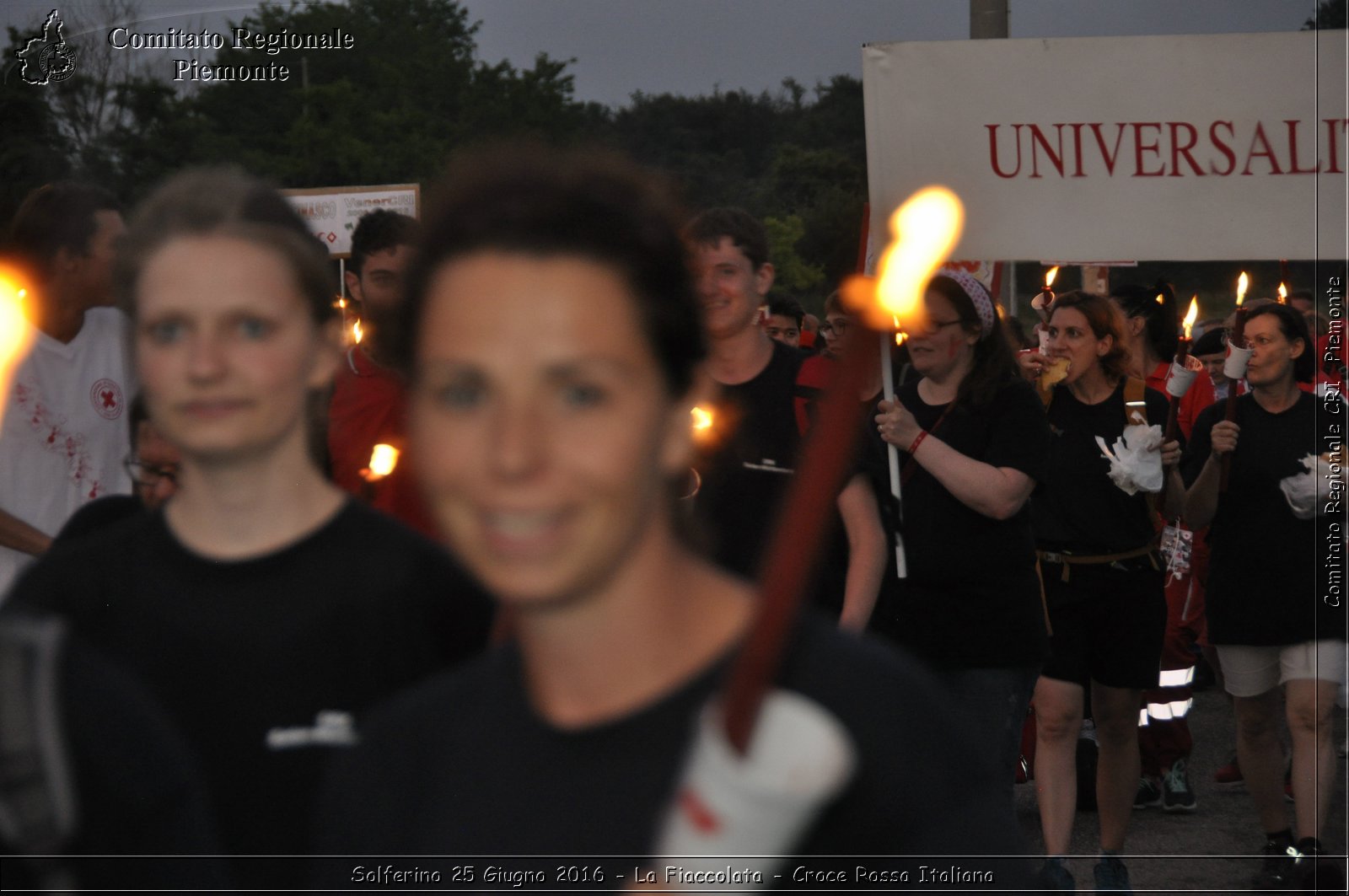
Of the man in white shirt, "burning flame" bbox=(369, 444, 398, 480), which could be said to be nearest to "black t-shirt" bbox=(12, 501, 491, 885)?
"burning flame" bbox=(369, 444, 398, 480)

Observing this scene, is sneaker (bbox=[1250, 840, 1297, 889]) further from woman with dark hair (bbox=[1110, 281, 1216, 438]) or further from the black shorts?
woman with dark hair (bbox=[1110, 281, 1216, 438])

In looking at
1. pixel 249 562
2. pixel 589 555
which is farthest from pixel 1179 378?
pixel 589 555

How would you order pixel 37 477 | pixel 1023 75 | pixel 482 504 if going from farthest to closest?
pixel 1023 75 → pixel 37 477 → pixel 482 504

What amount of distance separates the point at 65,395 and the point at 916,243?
5.15ft

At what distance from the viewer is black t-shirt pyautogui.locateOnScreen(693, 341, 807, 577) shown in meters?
3.36

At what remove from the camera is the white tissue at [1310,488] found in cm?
492

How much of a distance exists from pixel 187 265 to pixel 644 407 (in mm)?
682

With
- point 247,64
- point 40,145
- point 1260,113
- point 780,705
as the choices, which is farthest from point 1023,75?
point 780,705

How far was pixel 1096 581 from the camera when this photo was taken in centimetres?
521

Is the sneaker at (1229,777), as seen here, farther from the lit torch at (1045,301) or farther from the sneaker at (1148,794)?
the lit torch at (1045,301)

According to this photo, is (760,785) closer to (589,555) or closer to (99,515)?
(589,555)

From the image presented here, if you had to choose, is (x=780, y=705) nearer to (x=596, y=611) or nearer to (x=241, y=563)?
(x=596, y=611)

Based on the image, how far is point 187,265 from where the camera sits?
66.4 inches

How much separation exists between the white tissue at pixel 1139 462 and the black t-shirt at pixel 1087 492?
8cm
